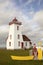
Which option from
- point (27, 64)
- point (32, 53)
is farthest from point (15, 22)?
point (27, 64)

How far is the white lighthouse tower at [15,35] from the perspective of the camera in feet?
152

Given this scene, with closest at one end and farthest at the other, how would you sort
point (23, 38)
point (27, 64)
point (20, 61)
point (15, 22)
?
point (27, 64) < point (20, 61) < point (15, 22) < point (23, 38)

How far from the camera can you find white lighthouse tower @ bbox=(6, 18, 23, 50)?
46.3 meters

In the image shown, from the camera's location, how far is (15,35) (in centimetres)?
4694

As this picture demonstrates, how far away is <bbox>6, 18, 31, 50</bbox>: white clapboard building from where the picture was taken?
4640 cm

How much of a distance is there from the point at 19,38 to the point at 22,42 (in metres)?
1.23

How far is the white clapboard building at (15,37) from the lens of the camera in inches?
1827

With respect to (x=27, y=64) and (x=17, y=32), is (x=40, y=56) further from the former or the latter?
(x=17, y=32)

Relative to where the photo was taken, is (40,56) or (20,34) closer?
(40,56)

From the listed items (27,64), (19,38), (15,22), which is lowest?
(27,64)

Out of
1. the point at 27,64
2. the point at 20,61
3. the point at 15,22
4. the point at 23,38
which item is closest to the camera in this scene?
the point at 27,64

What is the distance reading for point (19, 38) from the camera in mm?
47750

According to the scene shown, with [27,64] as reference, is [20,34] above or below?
above

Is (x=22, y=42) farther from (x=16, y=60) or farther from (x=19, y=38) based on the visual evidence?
(x=16, y=60)
